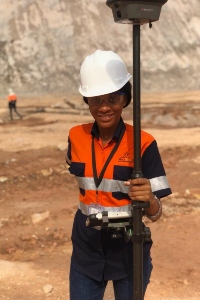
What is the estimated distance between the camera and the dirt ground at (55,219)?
14.9ft

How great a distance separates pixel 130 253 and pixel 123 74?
0.87 meters

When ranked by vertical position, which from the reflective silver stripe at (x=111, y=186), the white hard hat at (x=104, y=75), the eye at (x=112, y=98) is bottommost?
the reflective silver stripe at (x=111, y=186)

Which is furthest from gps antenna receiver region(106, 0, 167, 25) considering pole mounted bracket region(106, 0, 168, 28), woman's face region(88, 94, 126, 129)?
woman's face region(88, 94, 126, 129)

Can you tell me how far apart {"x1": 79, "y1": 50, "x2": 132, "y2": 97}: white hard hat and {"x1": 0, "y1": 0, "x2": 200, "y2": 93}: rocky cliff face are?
29324 millimetres

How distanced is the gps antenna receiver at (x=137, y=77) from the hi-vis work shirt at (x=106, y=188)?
0.57ft

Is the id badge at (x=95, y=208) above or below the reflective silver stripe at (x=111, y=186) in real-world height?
below

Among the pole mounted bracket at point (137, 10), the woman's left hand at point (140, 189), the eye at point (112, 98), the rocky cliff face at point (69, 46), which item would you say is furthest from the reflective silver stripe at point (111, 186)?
the rocky cliff face at point (69, 46)

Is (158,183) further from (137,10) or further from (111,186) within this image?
(137,10)

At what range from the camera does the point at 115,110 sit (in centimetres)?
231

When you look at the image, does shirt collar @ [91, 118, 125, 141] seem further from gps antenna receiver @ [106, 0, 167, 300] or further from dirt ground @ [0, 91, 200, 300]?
dirt ground @ [0, 91, 200, 300]

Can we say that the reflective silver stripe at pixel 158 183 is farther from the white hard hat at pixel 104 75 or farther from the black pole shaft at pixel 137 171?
the white hard hat at pixel 104 75

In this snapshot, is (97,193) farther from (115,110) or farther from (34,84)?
(34,84)

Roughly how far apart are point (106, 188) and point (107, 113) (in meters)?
0.36

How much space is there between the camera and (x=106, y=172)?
225 cm
